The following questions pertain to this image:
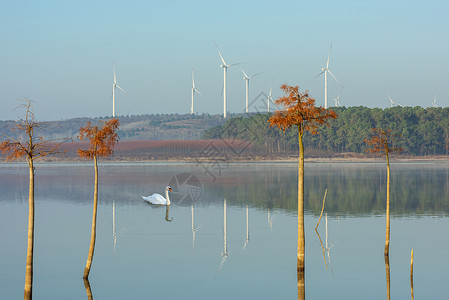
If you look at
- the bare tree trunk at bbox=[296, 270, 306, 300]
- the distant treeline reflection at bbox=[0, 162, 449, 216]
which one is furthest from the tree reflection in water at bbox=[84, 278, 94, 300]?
the distant treeline reflection at bbox=[0, 162, 449, 216]

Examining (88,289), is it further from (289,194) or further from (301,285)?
(289,194)

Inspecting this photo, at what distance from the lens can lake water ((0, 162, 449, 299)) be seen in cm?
3547

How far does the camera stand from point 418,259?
42812 mm

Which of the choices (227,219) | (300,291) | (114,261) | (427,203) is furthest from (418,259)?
(427,203)

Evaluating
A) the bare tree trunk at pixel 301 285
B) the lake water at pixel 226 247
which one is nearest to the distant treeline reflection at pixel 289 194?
the lake water at pixel 226 247

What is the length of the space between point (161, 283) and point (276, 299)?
23.8 feet

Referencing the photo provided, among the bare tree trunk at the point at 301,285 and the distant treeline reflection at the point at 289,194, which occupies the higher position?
the distant treeline reflection at the point at 289,194

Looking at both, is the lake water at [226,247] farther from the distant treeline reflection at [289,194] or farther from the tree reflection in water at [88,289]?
the distant treeline reflection at [289,194]

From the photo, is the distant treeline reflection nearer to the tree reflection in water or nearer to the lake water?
the lake water

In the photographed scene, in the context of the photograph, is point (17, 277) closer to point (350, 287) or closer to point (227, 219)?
point (350, 287)

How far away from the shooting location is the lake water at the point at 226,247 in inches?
1396

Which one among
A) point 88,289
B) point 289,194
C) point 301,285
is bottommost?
point 88,289

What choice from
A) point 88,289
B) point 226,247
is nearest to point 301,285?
point 88,289

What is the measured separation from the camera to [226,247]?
4844 cm
